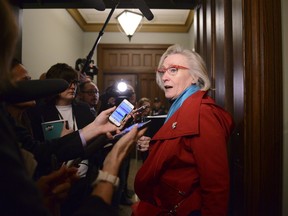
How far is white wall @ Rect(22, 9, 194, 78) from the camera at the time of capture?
3164 mm

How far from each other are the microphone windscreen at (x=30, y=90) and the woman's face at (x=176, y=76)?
817mm

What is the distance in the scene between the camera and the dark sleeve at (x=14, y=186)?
42 cm

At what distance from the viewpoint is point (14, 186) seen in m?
0.42

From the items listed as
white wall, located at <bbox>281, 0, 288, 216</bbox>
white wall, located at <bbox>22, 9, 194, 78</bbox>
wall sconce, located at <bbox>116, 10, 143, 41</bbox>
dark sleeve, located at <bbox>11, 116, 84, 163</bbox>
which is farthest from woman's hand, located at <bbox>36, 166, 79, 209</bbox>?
wall sconce, located at <bbox>116, 10, 143, 41</bbox>

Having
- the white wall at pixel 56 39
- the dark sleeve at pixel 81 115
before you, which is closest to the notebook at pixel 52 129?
the dark sleeve at pixel 81 115

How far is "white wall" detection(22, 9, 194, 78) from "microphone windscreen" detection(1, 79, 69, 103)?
2.57 meters

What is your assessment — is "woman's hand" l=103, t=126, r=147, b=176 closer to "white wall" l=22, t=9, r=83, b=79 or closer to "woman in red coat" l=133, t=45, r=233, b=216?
"woman in red coat" l=133, t=45, r=233, b=216

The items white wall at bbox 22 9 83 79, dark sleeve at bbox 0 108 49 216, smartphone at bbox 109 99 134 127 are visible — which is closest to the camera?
dark sleeve at bbox 0 108 49 216

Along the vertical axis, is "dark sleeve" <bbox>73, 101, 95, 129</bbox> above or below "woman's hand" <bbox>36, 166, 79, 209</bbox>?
above

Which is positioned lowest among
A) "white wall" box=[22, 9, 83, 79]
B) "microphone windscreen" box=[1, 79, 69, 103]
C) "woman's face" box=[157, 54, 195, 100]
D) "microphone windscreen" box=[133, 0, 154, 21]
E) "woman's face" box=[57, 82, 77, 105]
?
"microphone windscreen" box=[1, 79, 69, 103]

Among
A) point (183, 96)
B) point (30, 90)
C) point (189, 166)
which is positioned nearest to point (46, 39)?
point (183, 96)

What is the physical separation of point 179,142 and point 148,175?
21cm

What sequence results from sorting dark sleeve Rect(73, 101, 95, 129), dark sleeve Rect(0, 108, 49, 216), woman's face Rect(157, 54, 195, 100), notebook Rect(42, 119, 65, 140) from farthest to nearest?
dark sleeve Rect(73, 101, 95, 129) < notebook Rect(42, 119, 65, 140) < woman's face Rect(157, 54, 195, 100) < dark sleeve Rect(0, 108, 49, 216)

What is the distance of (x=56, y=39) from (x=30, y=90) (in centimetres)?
371
